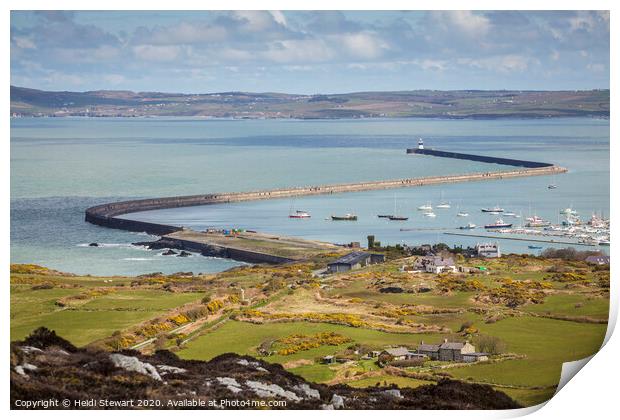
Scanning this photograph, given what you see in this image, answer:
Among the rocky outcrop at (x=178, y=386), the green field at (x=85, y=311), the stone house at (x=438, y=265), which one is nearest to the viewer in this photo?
the rocky outcrop at (x=178, y=386)

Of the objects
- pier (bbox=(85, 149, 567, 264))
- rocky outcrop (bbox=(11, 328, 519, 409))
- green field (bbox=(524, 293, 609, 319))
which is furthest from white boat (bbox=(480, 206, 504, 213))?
rocky outcrop (bbox=(11, 328, 519, 409))

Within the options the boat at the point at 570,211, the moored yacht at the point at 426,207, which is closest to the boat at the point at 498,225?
the boat at the point at 570,211

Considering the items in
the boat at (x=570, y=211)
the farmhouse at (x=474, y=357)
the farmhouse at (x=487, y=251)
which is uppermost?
the farmhouse at (x=474, y=357)

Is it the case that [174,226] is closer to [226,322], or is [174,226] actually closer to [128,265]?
[128,265]

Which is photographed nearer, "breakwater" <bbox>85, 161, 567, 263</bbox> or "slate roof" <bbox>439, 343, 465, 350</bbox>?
"slate roof" <bbox>439, 343, 465, 350</bbox>

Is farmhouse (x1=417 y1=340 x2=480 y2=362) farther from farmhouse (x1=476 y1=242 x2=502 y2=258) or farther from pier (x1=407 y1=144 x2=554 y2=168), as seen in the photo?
pier (x1=407 y1=144 x2=554 y2=168)

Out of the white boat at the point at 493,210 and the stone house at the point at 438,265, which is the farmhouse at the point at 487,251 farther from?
the white boat at the point at 493,210
